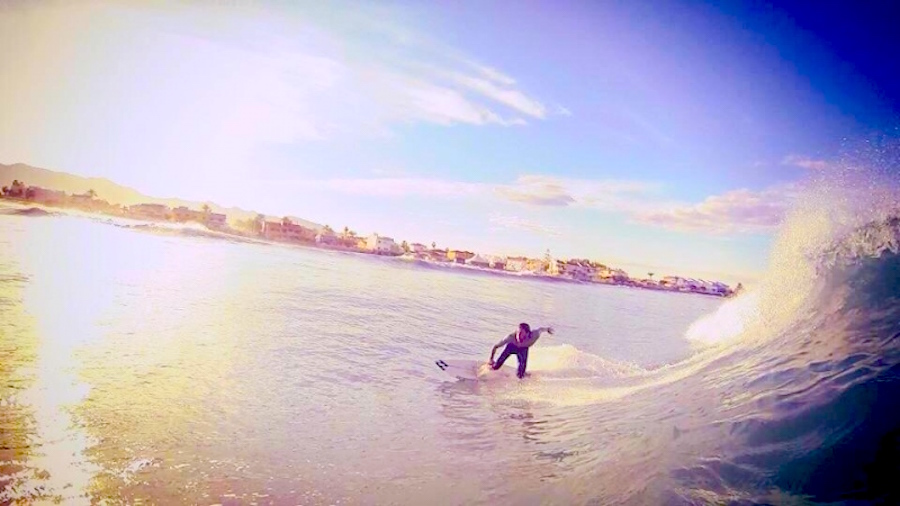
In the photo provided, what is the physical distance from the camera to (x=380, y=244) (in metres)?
3.38

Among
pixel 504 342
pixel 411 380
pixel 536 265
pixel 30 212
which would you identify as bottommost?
pixel 411 380

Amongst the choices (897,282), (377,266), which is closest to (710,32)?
(897,282)

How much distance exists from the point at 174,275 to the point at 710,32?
3504mm

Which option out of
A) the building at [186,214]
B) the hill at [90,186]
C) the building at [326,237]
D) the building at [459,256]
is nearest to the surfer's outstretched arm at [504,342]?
the building at [459,256]

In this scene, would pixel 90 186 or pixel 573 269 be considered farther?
pixel 573 269

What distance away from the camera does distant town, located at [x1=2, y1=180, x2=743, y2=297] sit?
3.12m

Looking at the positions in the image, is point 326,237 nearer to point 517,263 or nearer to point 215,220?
point 215,220

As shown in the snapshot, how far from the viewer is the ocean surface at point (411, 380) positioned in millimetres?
2418

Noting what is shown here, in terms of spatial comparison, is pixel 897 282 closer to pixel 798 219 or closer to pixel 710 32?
pixel 798 219

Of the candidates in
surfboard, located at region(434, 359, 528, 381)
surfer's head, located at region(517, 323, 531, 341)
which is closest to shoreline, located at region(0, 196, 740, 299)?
surfer's head, located at region(517, 323, 531, 341)

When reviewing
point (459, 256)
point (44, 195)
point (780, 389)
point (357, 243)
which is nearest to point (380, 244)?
point (357, 243)

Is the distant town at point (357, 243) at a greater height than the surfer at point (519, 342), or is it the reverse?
the distant town at point (357, 243)

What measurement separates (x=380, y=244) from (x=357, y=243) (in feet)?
0.47

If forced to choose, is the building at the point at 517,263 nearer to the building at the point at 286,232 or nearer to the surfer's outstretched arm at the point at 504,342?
the surfer's outstretched arm at the point at 504,342
